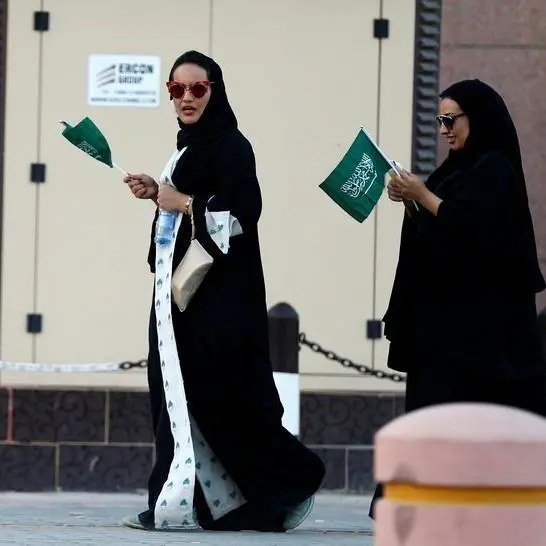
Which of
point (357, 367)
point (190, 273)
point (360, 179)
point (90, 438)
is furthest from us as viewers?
point (90, 438)

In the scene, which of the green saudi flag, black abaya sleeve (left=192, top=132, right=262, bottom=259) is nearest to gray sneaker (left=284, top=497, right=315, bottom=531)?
black abaya sleeve (left=192, top=132, right=262, bottom=259)

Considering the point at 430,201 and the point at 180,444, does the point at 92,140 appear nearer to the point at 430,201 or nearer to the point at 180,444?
the point at 180,444

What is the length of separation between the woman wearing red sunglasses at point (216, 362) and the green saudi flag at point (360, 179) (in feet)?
1.39

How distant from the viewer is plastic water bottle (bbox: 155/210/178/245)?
754cm

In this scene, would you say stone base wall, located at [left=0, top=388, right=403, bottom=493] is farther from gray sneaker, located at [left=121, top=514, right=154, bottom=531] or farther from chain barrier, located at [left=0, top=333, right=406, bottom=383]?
gray sneaker, located at [left=121, top=514, right=154, bottom=531]

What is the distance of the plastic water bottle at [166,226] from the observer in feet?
24.7

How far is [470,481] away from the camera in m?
4.15

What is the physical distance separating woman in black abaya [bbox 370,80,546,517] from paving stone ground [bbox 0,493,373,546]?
58 centimetres

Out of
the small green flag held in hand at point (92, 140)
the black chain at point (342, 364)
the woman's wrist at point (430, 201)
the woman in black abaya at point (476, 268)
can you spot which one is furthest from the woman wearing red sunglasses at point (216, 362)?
the black chain at point (342, 364)

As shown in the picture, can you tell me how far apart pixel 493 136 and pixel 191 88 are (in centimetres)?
120

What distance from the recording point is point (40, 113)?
10.4 m

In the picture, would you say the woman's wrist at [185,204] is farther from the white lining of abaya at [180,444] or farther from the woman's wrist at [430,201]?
the woman's wrist at [430,201]

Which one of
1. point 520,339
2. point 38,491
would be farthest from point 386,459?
point 38,491

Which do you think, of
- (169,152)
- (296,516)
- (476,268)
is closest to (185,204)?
(476,268)
